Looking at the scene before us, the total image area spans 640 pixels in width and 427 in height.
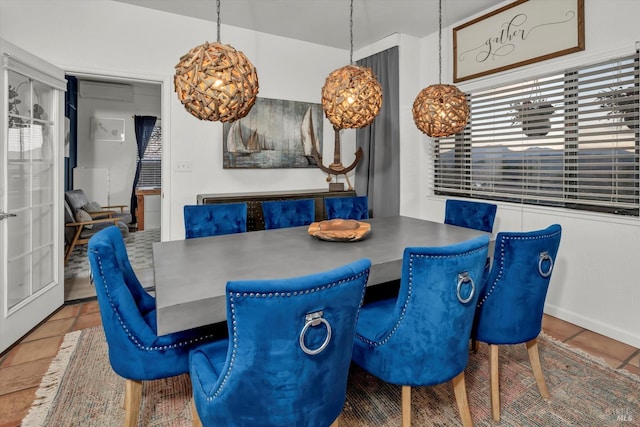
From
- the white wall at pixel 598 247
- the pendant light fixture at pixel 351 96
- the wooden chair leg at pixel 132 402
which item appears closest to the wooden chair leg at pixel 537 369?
the white wall at pixel 598 247

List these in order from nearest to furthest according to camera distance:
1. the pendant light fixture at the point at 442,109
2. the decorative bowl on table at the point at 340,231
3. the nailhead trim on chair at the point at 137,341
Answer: the nailhead trim on chair at the point at 137,341 < the decorative bowl on table at the point at 340,231 < the pendant light fixture at the point at 442,109

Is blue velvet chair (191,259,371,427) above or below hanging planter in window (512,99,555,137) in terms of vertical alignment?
below

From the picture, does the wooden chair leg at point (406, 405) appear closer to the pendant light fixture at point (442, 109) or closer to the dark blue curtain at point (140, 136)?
the pendant light fixture at point (442, 109)

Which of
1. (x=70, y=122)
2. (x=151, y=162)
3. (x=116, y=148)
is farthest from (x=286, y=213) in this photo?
(x=116, y=148)

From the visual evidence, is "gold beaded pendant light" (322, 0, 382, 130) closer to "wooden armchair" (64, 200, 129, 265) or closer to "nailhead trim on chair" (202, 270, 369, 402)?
"nailhead trim on chair" (202, 270, 369, 402)

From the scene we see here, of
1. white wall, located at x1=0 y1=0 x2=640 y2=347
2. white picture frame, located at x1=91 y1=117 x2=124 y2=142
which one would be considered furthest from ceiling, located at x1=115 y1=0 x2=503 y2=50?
white picture frame, located at x1=91 y1=117 x2=124 y2=142

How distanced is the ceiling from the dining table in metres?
2.10

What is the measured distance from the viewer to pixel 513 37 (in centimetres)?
316

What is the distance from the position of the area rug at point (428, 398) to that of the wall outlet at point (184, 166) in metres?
1.89

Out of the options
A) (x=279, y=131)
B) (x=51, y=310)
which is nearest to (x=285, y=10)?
(x=279, y=131)

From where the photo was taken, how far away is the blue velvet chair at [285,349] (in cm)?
93

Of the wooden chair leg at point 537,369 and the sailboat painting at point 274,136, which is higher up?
the sailboat painting at point 274,136

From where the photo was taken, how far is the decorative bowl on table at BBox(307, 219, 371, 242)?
2.12m

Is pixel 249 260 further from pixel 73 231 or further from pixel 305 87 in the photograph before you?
pixel 73 231
